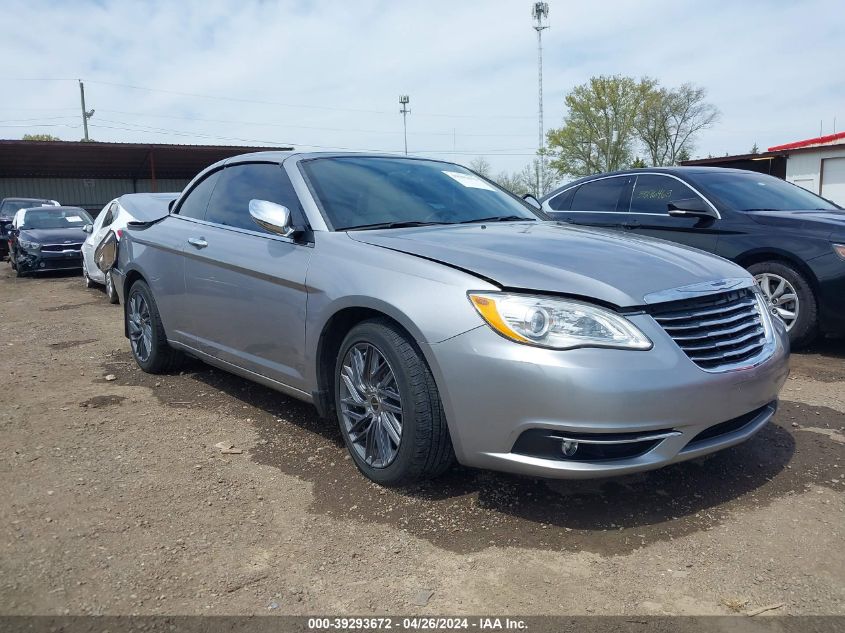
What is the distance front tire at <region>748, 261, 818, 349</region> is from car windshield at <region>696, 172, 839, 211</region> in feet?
2.14

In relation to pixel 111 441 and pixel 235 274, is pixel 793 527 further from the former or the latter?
pixel 111 441

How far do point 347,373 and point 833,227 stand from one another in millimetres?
4322

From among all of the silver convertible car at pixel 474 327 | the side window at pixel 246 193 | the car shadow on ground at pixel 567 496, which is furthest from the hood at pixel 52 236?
the car shadow on ground at pixel 567 496

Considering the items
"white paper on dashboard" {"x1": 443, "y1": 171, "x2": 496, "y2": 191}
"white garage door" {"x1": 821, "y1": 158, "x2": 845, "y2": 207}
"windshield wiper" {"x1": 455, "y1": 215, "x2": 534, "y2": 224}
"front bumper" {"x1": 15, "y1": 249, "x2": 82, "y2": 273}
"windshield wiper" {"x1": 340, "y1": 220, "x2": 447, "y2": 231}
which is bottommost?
"front bumper" {"x1": 15, "y1": 249, "x2": 82, "y2": 273}

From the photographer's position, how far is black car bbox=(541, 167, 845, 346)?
219 inches

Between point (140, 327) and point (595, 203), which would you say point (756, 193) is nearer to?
point (595, 203)

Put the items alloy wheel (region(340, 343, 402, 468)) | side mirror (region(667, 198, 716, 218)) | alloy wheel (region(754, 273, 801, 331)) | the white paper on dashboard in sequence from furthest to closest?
side mirror (region(667, 198, 716, 218)) < alloy wheel (region(754, 273, 801, 331)) < the white paper on dashboard < alloy wheel (region(340, 343, 402, 468))

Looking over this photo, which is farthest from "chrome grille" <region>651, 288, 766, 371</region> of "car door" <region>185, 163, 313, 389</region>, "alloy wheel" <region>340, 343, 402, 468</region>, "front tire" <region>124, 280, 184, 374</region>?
"front tire" <region>124, 280, 184, 374</region>

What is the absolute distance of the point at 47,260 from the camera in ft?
45.8

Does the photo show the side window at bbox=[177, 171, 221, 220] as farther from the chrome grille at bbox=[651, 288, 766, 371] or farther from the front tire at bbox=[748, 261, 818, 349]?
the front tire at bbox=[748, 261, 818, 349]

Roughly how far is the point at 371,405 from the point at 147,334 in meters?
2.85

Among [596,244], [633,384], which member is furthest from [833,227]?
[633,384]

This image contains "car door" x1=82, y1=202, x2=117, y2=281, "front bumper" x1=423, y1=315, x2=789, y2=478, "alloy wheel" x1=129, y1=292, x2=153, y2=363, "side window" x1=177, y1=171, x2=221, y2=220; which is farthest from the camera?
"car door" x1=82, y1=202, x2=117, y2=281

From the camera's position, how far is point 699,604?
2.35 m
